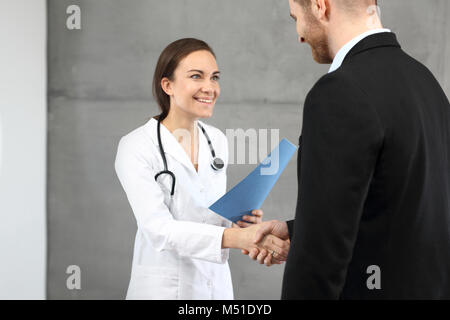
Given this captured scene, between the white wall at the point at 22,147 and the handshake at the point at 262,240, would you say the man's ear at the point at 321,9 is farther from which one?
the white wall at the point at 22,147

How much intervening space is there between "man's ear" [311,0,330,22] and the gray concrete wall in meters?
1.73

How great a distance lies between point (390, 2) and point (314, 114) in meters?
2.32

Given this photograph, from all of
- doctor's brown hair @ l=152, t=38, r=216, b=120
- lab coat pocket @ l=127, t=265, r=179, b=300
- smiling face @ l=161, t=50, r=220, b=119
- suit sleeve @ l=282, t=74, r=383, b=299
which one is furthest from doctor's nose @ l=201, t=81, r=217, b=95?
suit sleeve @ l=282, t=74, r=383, b=299

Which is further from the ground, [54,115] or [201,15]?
[201,15]

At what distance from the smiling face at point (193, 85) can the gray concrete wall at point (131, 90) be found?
2.96ft

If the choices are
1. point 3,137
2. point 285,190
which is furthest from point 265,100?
point 3,137

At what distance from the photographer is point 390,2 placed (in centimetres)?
277

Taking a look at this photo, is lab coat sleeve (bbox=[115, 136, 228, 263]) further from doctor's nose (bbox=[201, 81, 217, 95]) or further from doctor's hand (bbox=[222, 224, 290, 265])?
doctor's nose (bbox=[201, 81, 217, 95])

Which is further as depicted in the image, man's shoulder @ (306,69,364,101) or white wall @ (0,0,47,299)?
white wall @ (0,0,47,299)

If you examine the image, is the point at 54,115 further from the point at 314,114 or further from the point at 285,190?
the point at 314,114

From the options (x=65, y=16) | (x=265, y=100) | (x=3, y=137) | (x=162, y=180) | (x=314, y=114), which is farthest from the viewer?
(x=265, y=100)

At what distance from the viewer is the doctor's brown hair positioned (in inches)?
68.1

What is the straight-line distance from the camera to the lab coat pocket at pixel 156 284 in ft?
5.27

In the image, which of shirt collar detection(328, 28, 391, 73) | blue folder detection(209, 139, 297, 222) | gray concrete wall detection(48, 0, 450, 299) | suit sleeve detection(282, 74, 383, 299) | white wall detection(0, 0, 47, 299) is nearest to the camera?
suit sleeve detection(282, 74, 383, 299)
